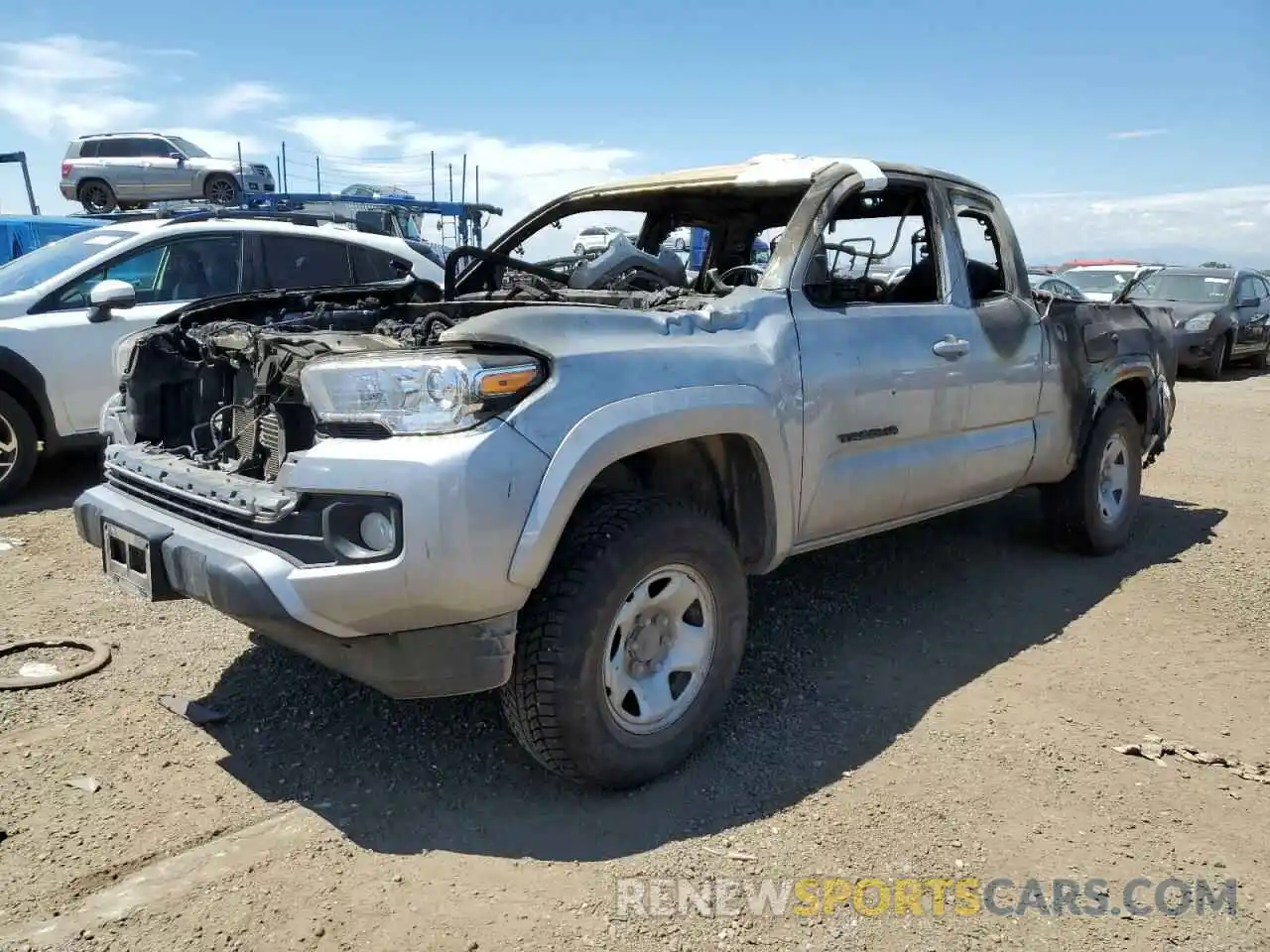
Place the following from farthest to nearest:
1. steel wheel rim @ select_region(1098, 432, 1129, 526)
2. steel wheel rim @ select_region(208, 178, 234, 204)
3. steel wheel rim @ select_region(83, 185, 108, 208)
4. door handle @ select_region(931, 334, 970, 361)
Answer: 1. steel wheel rim @ select_region(208, 178, 234, 204)
2. steel wheel rim @ select_region(83, 185, 108, 208)
3. steel wheel rim @ select_region(1098, 432, 1129, 526)
4. door handle @ select_region(931, 334, 970, 361)

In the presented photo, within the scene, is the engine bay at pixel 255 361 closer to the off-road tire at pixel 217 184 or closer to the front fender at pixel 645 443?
the front fender at pixel 645 443

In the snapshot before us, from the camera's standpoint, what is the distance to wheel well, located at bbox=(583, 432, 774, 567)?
3.28 m

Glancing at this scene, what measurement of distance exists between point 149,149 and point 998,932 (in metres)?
19.4

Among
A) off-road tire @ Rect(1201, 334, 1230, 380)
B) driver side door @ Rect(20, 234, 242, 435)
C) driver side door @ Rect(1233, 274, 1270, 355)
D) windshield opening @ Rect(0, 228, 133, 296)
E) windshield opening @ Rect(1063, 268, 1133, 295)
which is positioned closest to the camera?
driver side door @ Rect(20, 234, 242, 435)

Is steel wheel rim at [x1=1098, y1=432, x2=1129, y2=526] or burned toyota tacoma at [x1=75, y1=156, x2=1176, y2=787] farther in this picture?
steel wheel rim at [x1=1098, y1=432, x2=1129, y2=526]

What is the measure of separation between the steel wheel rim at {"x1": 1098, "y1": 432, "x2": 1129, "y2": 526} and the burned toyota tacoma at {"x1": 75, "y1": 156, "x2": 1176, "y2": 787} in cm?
83

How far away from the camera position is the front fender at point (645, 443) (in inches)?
101

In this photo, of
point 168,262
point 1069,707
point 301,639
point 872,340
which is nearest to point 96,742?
point 301,639

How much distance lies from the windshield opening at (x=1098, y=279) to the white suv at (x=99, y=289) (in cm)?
1232

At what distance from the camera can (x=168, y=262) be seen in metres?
6.79

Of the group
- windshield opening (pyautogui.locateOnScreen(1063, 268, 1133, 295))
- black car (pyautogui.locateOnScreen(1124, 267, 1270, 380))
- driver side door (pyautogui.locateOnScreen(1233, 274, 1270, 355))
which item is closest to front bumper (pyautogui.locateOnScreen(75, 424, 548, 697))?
black car (pyautogui.locateOnScreen(1124, 267, 1270, 380))

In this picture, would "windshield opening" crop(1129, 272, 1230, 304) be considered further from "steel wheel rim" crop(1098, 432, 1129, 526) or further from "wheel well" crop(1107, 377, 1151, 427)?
"steel wheel rim" crop(1098, 432, 1129, 526)

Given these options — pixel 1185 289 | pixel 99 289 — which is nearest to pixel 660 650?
pixel 99 289

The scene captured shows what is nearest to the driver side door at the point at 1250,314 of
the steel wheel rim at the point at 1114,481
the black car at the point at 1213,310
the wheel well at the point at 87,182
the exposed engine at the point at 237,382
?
the black car at the point at 1213,310
